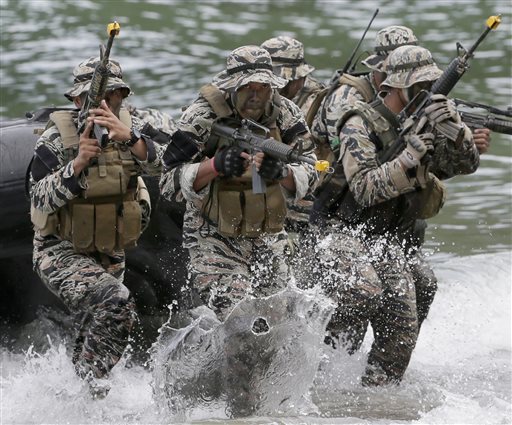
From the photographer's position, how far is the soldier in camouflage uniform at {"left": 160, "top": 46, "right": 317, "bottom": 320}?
732cm

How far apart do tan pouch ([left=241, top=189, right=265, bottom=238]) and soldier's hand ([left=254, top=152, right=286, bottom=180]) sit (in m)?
0.25

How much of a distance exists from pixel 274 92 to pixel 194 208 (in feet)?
2.32

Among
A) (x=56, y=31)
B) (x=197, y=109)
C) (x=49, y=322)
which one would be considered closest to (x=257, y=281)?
(x=197, y=109)

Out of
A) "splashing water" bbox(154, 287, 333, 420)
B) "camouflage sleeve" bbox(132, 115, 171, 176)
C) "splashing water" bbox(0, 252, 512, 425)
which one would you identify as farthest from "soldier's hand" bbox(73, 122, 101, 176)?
"splashing water" bbox(0, 252, 512, 425)

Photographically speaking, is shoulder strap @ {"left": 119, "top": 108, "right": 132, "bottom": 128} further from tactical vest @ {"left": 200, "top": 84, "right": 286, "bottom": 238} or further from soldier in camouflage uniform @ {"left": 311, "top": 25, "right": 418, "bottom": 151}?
soldier in camouflage uniform @ {"left": 311, "top": 25, "right": 418, "bottom": 151}

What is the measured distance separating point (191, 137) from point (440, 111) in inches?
53.6

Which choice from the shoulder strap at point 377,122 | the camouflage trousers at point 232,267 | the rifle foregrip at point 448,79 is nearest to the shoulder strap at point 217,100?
the camouflage trousers at point 232,267

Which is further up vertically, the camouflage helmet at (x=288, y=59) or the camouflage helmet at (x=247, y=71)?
the camouflage helmet at (x=247, y=71)

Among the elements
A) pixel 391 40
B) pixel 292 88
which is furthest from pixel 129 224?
pixel 391 40

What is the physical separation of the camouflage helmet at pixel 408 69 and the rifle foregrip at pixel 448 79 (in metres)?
0.10

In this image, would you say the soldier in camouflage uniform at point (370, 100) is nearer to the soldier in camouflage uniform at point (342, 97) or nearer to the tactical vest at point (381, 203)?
the soldier in camouflage uniform at point (342, 97)

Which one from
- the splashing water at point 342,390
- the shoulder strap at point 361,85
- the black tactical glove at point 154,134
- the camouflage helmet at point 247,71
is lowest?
the splashing water at point 342,390

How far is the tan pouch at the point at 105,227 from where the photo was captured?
25.1ft

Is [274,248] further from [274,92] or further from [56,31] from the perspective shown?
[56,31]
